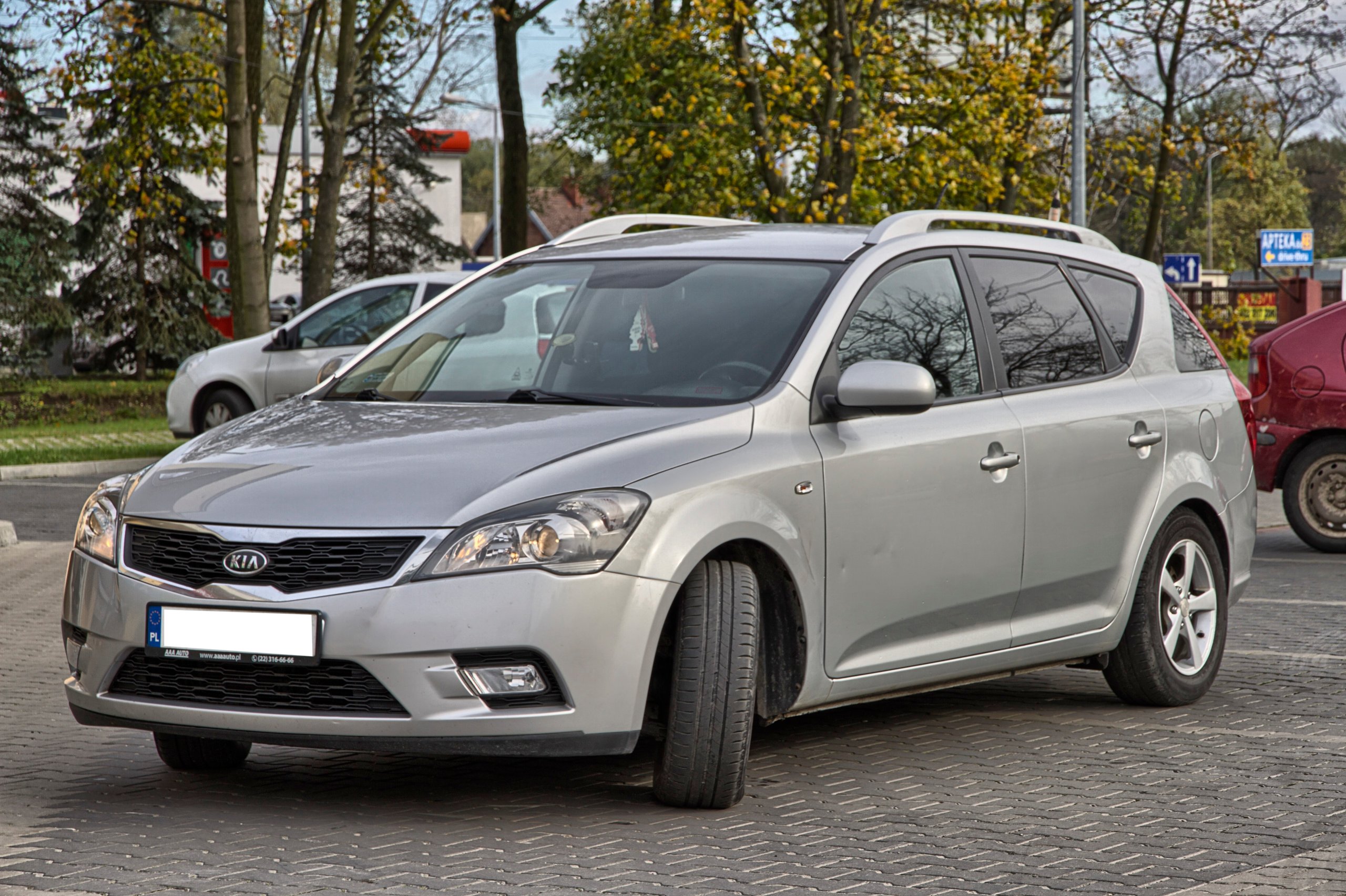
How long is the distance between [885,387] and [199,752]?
2.35 meters

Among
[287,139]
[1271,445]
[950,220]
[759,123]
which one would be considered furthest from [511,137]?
[950,220]

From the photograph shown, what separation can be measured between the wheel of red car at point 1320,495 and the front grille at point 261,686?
356 inches

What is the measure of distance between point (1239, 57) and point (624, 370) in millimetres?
27479

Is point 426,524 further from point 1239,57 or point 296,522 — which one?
point 1239,57

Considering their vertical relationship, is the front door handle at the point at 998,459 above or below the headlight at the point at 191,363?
above

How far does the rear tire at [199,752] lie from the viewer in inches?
213

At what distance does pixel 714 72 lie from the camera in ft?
86.8

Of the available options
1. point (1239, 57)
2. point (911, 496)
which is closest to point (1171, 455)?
point (911, 496)

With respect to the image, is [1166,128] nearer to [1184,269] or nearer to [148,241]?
[1184,269]

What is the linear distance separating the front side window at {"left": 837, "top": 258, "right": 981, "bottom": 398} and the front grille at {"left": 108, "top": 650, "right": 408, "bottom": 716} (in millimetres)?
1830

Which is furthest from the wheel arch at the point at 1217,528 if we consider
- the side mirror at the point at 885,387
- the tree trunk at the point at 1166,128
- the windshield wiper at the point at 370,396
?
the tree trunk at the point at 1166,128

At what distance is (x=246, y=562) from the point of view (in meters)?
4.57

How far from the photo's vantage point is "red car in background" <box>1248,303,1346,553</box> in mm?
11977

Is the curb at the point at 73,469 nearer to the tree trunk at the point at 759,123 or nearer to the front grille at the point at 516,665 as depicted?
the tree trunk at the point at 759,123
